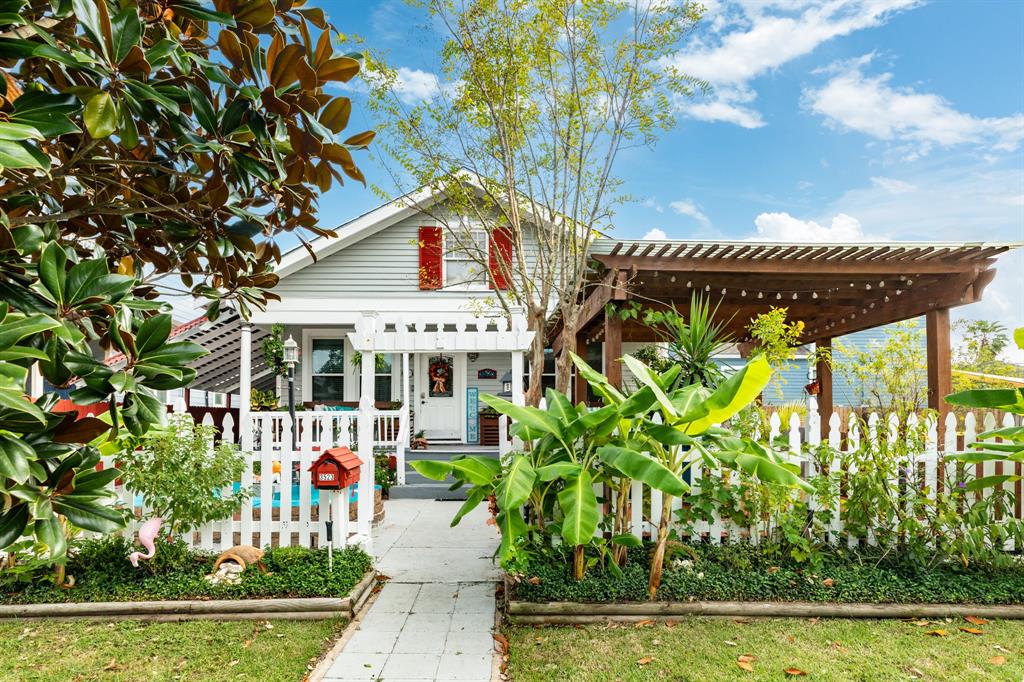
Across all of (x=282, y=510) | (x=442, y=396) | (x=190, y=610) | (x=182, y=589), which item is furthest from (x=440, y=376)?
(x=190, y=610)

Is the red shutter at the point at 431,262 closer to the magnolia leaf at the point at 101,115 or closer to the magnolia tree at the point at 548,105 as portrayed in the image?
the magnolia tree at the point at 548,105

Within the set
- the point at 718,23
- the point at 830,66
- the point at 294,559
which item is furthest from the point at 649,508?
the point at 830,66

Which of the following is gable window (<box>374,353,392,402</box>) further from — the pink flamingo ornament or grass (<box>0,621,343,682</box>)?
grass (<box>0,621,343,682</box>)

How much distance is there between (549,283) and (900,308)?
511 centimetres

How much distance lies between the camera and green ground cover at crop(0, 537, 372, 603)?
13.6ft

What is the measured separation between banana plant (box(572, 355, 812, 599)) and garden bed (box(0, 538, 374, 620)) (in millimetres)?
2264

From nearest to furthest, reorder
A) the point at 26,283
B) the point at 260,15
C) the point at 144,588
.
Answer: the point at 26,283 < the point at 260,15 < the point at 144,588

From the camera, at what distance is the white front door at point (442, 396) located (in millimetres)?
12773

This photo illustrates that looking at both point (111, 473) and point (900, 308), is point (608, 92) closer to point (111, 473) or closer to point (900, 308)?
point (900, 308)

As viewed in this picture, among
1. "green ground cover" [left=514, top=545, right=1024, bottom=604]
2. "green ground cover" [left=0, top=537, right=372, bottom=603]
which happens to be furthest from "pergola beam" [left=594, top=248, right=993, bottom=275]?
"green ground cover" [left=0, top=537, right=372, bottom=603]

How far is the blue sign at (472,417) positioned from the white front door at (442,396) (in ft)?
0.52

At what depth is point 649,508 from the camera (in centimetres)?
470

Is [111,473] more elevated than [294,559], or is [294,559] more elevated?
[111,473]

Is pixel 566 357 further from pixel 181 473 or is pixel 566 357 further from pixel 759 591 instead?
pixel 181 473
